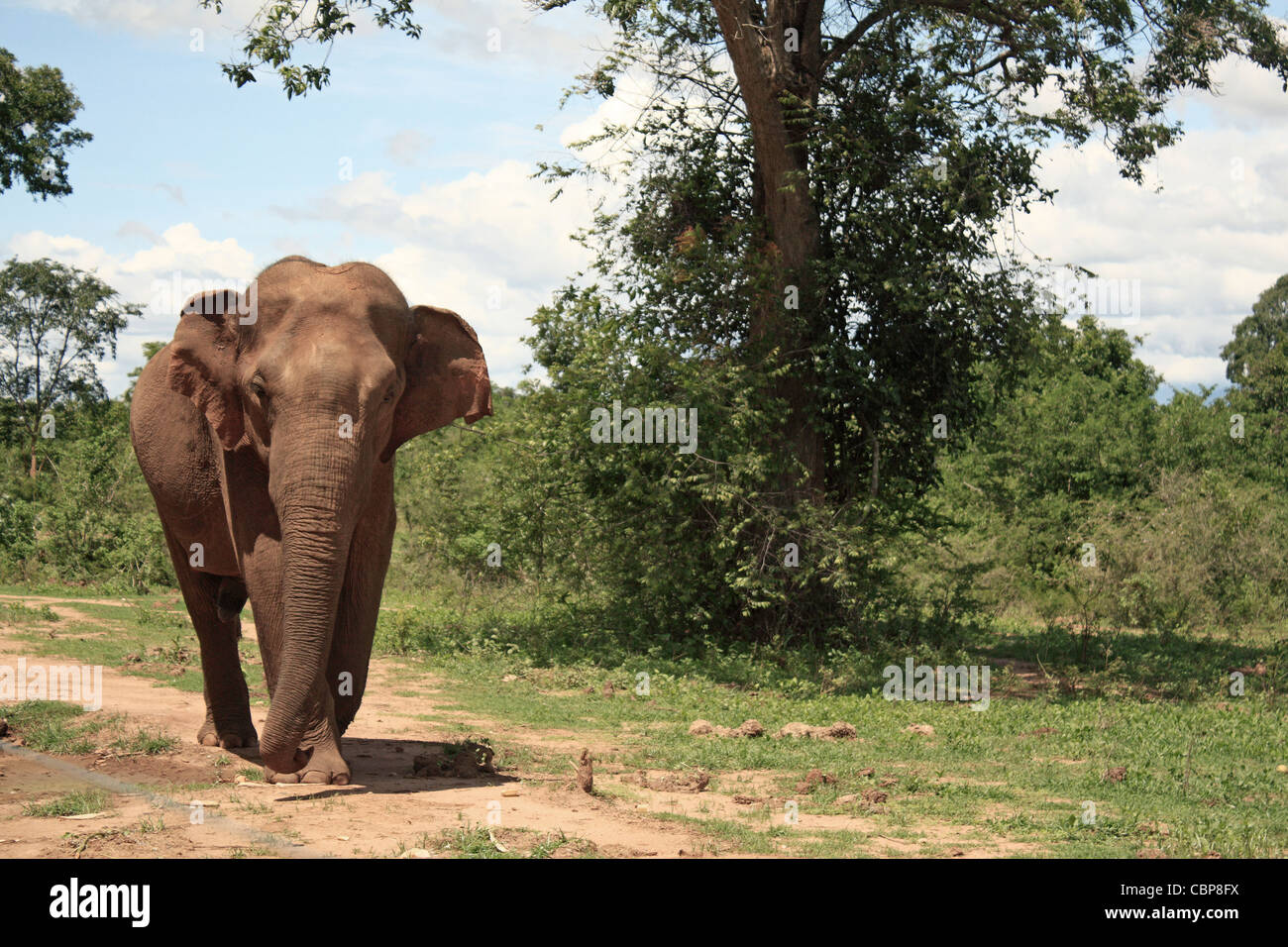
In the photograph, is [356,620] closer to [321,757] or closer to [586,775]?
[321,757]

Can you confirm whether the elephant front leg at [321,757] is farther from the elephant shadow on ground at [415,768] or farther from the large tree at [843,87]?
the large tree at [843,87]

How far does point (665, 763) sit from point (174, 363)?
178 inches

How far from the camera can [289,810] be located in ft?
22.2

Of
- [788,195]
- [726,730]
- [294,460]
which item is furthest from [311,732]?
[788,195]

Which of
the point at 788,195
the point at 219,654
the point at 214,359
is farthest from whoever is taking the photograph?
the point at 788,195

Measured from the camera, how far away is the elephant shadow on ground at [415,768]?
7867 mm

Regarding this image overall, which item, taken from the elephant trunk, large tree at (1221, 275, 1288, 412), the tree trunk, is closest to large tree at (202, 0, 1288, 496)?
the tree trunk

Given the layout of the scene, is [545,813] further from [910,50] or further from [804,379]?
[910,50]

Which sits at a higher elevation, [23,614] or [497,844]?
A: [23,614]

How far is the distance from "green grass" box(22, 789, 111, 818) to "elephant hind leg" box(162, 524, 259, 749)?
86.9 inches

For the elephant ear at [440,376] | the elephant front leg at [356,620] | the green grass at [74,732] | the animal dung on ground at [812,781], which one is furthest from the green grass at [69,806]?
the animal dung on ground at [812,781]

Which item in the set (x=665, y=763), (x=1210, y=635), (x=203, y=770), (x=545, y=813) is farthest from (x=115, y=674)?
(x=1210, y=635)

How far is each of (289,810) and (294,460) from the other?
193cm

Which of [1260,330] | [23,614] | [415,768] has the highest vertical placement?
[1260,330]
